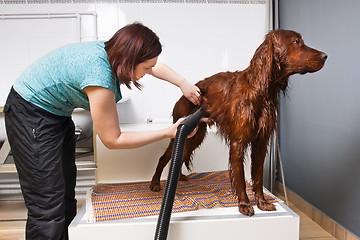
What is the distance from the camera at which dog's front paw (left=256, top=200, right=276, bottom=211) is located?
133 centimetres

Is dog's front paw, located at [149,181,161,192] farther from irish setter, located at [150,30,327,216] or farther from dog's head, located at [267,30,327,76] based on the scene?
dog's head, located at [267,30,327,76]

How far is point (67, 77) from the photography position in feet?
3.81

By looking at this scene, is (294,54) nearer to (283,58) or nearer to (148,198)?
(283,58)

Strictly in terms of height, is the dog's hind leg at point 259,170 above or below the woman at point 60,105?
below

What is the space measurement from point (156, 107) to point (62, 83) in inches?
55.8

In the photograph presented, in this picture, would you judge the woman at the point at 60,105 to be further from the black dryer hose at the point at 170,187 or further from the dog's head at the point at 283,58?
the dog's head at the point at 283,58

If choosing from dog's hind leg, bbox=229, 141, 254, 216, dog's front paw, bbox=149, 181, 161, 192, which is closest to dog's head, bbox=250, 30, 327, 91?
dog's hind leg, bbox=229, 141, 254, 216

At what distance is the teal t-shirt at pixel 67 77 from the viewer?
111 centimetres

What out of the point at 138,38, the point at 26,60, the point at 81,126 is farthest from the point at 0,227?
the point at 138,38

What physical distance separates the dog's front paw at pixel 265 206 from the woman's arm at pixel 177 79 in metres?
0.52

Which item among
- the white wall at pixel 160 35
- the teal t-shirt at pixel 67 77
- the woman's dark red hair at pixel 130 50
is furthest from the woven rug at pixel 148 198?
the white wall at pixel 160 35

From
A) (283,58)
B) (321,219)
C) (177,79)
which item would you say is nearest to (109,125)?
(177,79)

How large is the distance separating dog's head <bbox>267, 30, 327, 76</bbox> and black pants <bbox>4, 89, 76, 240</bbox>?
2.91 ft

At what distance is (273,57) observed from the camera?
1.19m
